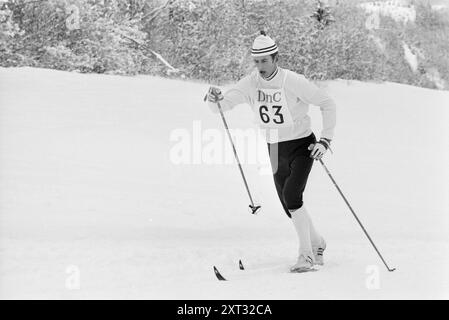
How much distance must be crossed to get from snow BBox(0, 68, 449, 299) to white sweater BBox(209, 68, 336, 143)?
968 millimetres

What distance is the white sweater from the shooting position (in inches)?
167

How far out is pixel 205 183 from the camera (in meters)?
7.27

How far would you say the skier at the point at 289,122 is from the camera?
13.9 ft

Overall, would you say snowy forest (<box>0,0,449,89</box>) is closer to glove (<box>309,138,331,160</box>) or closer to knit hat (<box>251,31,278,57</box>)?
knit hat (<box>251,31,278,57</box>)

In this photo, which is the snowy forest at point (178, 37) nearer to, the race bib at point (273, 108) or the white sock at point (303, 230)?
the race bib at point (273, 108)

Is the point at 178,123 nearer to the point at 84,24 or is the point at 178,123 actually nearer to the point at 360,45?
the point at 84,24

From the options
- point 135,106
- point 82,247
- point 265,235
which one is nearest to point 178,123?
point 135,106

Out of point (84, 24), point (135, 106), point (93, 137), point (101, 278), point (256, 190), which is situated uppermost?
point (84, 24)

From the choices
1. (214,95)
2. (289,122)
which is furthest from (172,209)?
(289,122)

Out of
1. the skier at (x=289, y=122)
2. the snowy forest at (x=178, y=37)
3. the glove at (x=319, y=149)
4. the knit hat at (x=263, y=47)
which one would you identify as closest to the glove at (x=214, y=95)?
the skier at (x=289, y=122)

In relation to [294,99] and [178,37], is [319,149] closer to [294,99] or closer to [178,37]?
[294,99]

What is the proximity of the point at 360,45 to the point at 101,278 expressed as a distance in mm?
19018

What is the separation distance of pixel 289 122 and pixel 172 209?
80.1 inches

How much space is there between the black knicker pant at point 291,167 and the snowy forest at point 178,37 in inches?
457
